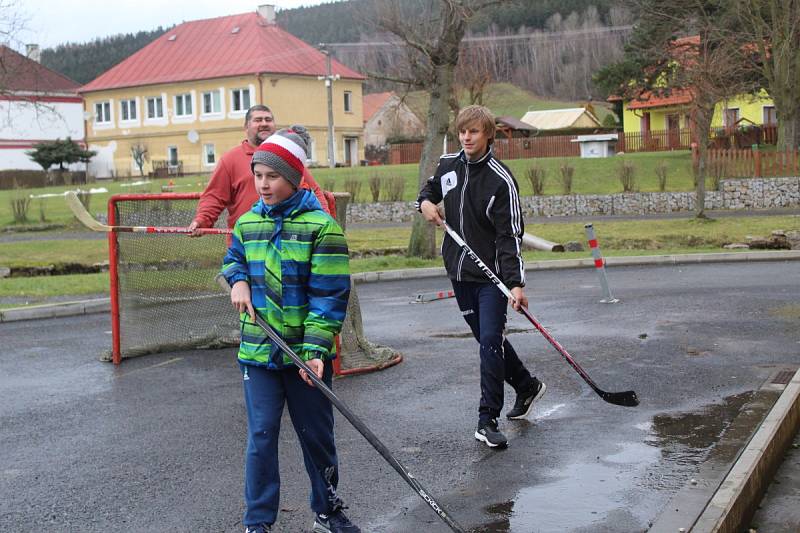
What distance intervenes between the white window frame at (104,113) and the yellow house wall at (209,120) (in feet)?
0.72

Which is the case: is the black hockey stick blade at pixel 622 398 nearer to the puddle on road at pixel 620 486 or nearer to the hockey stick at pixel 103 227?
the puddle on road at pixel 620 486

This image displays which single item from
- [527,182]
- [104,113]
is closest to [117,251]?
[527,182]

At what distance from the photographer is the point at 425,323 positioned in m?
12.5

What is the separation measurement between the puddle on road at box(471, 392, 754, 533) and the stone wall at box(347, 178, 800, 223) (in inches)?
1032

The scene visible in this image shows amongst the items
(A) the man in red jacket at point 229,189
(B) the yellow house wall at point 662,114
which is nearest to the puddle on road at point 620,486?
(A) the man in red jacket at point 229,189

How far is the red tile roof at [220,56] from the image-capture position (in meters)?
71.9

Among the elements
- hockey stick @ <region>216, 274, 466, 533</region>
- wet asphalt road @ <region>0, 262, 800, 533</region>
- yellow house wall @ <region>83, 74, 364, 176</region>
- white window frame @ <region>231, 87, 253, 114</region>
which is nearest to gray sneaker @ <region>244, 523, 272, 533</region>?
wet asphalt road @ <region>0, 262, 800, 533</region>

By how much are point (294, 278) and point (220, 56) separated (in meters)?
71.4

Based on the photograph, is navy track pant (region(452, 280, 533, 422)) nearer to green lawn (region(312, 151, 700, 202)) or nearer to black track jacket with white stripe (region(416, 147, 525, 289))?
black track jacket with white stripe (region(416, 147, 525, 289))

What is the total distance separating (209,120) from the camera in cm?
7312

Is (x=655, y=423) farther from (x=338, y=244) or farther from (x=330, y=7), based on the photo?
(x=330, y=7)

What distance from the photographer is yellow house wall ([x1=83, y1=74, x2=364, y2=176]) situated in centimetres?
7175

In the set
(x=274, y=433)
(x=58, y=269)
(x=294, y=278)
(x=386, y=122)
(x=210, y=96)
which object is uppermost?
(x=210, y=96)

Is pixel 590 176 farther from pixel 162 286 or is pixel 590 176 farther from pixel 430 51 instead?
pixel 162 286
